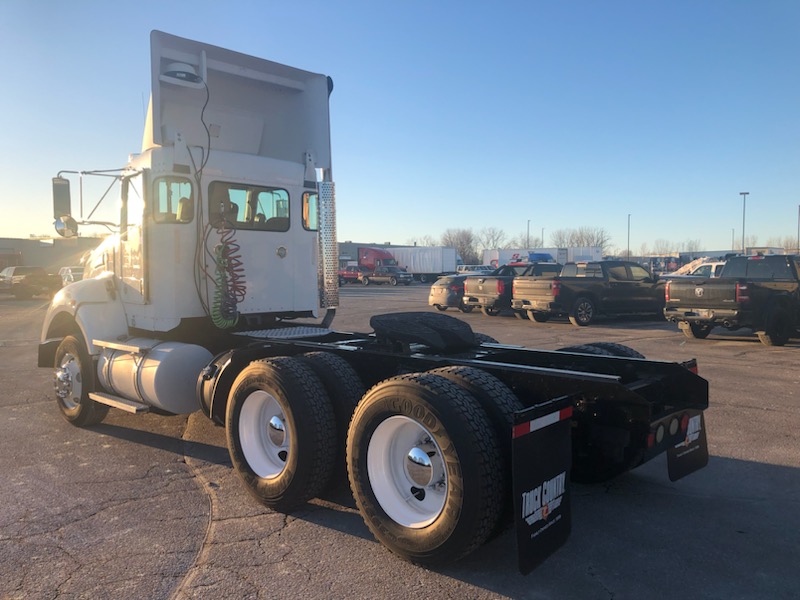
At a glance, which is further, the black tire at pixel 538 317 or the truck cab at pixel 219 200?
the black tire at pixel 538 317

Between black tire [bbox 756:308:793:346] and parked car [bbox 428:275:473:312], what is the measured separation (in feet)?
30.9

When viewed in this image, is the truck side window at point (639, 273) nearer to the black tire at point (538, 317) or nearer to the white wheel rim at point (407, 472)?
the black tire at point (538, 317)

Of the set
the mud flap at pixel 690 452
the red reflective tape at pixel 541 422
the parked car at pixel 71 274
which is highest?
the parked car at pixel 71 274

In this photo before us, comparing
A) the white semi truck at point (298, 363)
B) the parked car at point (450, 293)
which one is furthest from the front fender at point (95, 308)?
the parked car at point (450, 293)

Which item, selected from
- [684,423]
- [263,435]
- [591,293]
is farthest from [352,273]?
[684,423]

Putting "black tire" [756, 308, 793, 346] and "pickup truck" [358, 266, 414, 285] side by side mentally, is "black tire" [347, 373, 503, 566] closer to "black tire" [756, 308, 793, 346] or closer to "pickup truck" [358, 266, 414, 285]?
"black tire" [756, 308, 793, 346]

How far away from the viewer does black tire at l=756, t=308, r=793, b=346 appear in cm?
1215

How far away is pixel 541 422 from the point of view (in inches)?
127

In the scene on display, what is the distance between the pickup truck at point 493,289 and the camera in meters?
18.5

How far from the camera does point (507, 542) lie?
12.7 feet

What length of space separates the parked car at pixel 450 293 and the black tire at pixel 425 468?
1645 cm

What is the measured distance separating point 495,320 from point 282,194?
1254cm

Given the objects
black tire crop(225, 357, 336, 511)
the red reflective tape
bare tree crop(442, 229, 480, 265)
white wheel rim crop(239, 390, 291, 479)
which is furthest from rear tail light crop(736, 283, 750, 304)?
bare tree crop(442, 229, 480, 265)

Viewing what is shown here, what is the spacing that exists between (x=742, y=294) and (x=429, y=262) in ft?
146
